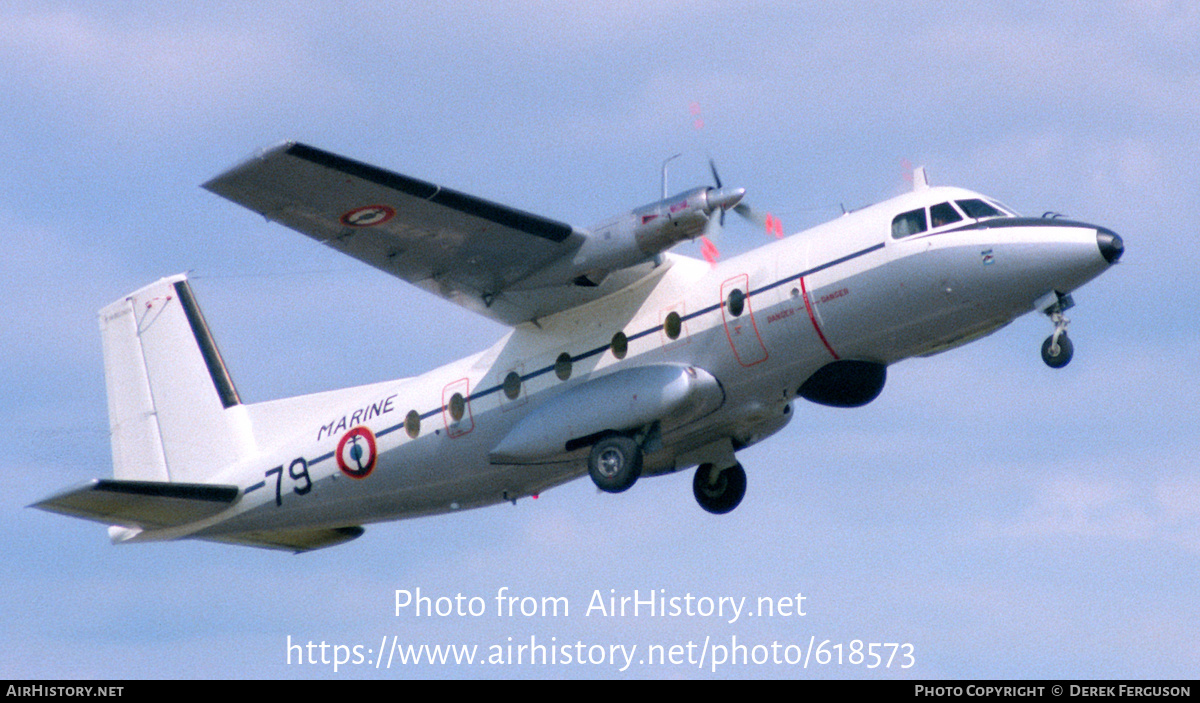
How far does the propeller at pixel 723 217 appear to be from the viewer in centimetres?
1576

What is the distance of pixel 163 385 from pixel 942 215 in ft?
34.9

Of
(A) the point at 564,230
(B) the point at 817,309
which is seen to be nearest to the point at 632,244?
(A) the point at 564,230

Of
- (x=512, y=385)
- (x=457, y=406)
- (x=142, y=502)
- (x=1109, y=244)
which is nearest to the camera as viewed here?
(x=1109, y=244)

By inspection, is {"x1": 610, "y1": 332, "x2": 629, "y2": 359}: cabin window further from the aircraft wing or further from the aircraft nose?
the aircraft nose

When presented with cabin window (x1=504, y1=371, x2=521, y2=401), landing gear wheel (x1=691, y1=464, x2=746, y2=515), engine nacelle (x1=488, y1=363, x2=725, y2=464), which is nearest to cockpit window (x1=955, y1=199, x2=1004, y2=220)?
engine nacelle (x1=488, y1=363, x2=725, y2=464)

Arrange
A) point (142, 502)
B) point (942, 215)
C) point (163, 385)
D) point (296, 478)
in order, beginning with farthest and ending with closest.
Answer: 1. point (163, 385)
2. point (296, 478)
3. point (142, 502)
4. point (942, 215)

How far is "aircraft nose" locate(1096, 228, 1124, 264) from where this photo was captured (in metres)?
14.9

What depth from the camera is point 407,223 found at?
53.9 ft

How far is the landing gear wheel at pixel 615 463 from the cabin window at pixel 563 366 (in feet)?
3.04

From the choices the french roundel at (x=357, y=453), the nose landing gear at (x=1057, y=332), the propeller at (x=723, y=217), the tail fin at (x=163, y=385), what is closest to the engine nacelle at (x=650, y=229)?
the propeller at (x=723, y=217)

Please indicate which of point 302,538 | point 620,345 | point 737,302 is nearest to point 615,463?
point 620,345

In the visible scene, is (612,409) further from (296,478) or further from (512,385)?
(296,478)

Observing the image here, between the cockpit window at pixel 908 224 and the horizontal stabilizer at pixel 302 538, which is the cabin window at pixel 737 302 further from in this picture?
the horizontal stabilizer at pixel 302 538

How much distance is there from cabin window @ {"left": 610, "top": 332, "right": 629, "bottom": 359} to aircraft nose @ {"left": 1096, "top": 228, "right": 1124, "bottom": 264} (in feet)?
16.4
